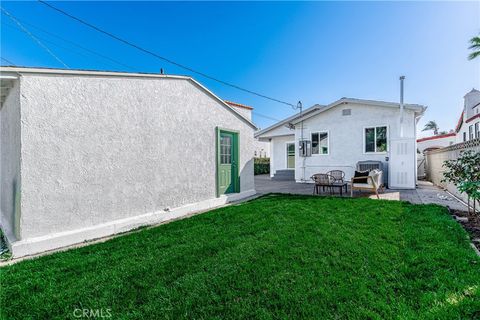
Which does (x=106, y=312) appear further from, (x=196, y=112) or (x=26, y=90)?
(x=196, y=112)

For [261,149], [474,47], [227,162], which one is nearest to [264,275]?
[227,162]

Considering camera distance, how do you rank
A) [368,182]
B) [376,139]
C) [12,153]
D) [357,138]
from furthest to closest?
[357,138] < [376,139] < [368,182] < [12,153]

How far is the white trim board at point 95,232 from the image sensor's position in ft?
12.4

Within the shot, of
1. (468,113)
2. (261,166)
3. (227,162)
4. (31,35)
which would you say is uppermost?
(31,35)

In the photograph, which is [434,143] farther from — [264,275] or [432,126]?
[264,275]

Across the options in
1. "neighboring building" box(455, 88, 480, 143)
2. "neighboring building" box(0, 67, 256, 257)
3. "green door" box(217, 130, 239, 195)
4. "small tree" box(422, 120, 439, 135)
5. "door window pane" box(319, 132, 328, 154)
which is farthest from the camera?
"small tree" box(422, 120, 439, 135)

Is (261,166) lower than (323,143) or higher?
lower

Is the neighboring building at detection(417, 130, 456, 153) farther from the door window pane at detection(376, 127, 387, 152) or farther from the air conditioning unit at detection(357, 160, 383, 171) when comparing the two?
the air conditioning unit at detection(357, 160, 383, 171)

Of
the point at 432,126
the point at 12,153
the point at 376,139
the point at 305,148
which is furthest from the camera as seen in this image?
the point at 432,126

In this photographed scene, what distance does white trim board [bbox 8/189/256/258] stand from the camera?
3.77m

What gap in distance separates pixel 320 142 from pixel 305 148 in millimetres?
888

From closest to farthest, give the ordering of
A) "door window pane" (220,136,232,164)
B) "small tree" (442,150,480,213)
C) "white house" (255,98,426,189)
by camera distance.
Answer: "small tree" (442,150,480,213) → "door window pane" (220,136,232,164) → "white house" (255,98,426,189)

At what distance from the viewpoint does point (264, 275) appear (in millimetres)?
2748

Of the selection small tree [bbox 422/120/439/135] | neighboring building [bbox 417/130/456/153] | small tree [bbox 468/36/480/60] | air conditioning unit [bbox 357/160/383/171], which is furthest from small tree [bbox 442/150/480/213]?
small tree [bbox 422/120/439/135]
